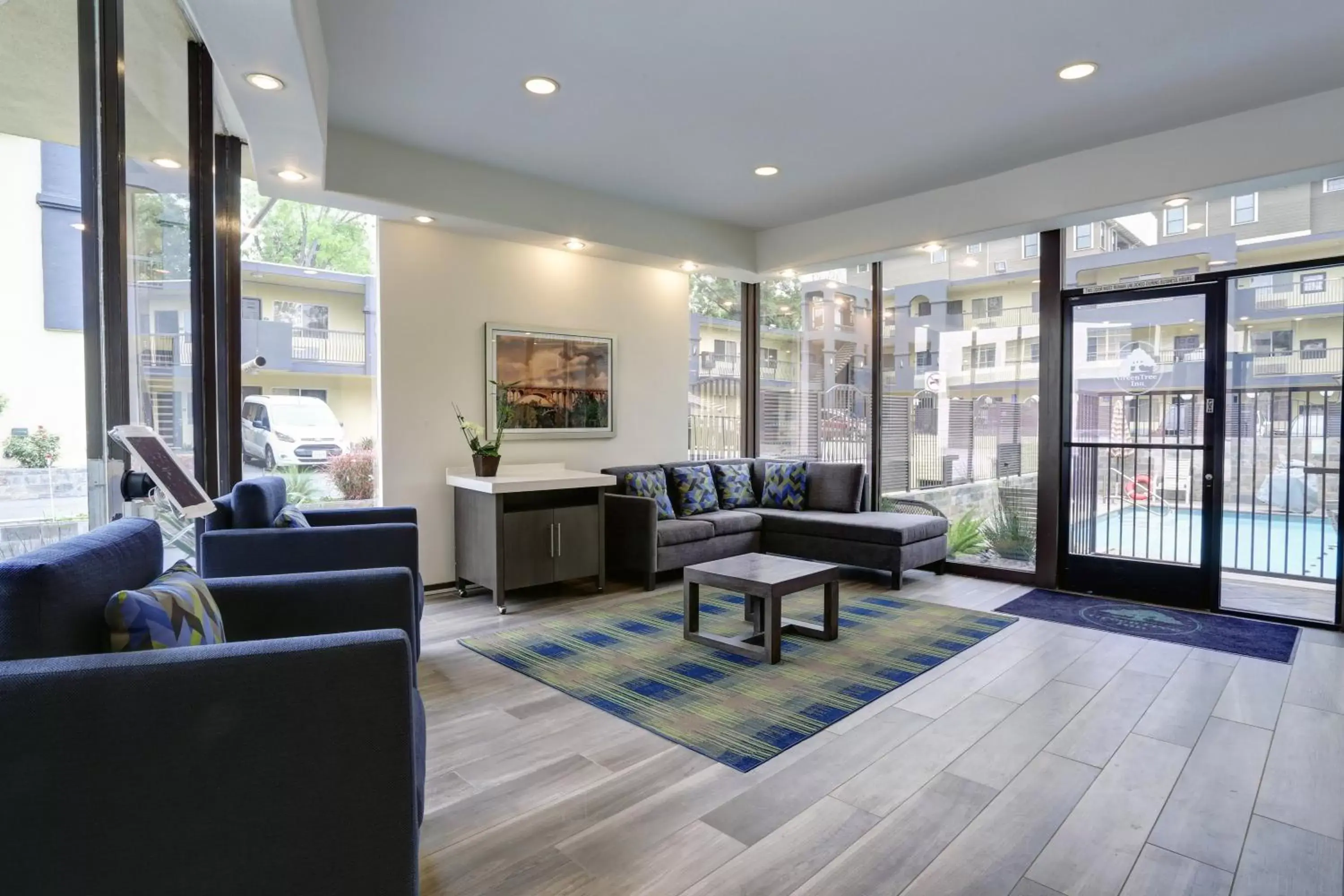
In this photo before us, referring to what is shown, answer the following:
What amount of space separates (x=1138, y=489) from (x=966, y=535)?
123 centimetres

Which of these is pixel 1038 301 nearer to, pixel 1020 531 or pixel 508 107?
pixel 1020 531

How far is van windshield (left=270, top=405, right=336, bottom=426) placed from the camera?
434 centimetres

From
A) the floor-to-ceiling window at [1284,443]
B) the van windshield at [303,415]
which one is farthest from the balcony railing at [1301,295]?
the van windshield at [303,415]

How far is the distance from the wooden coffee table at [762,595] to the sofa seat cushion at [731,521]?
4.49 ft

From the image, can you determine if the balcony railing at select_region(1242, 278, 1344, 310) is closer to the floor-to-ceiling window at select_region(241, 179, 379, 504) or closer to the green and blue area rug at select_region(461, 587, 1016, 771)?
the green and blue area rug at select_region(461, 587, 1016, 771)

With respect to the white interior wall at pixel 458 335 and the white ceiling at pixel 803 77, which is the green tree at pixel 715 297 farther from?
the white ceiling at pixel 803 77

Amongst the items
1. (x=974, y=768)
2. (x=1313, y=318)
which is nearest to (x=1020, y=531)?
(x=1313, y=318)

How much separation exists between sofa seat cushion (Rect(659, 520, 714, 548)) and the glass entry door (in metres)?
2.54

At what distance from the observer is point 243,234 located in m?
4.04

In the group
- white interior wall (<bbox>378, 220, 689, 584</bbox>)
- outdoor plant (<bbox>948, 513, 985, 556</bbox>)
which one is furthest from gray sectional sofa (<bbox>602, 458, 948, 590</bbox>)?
A: white interior wall (<bbox>378, 220, 689, 584</bbox>)

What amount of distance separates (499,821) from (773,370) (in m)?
5.28

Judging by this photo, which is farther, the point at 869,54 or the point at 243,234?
the point at 243,234

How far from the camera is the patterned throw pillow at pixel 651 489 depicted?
5395 mm

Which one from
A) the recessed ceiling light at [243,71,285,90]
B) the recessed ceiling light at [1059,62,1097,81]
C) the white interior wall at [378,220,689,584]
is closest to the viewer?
the recessed ceiling light at [243,71,285,90]
